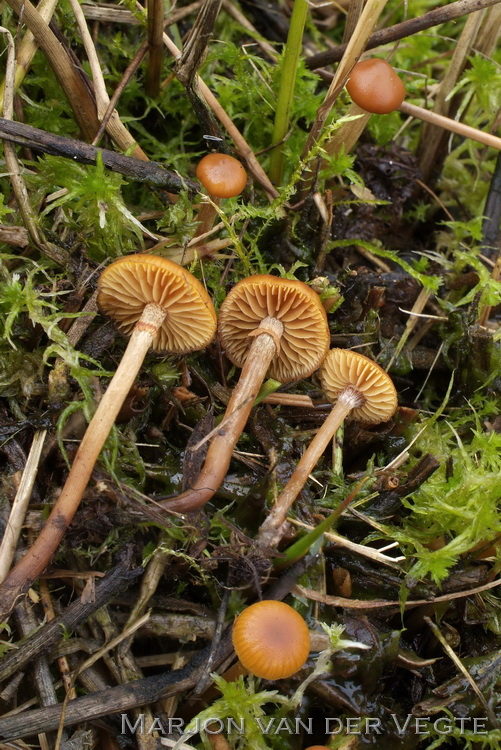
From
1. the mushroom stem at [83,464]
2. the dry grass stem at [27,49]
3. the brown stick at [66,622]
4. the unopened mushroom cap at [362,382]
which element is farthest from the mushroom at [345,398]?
the dry grass stem at [27,49]

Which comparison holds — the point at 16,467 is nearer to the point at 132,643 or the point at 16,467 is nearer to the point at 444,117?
the point at 132,643

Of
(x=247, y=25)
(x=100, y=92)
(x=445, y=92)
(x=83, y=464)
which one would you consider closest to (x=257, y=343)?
(x=83, y=464)

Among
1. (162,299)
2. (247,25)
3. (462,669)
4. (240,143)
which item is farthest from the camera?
(247,25)

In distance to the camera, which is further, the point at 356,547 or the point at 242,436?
the point at 242,436

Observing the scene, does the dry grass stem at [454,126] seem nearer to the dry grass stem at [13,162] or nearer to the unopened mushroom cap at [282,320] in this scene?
the unopened mushroom cap at [282,320]

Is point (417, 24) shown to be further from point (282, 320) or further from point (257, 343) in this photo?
point (257, 343)

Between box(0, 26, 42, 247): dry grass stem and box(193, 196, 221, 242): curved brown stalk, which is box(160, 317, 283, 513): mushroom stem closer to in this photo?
box(193, 196, 221, 242): curved brown stalk
